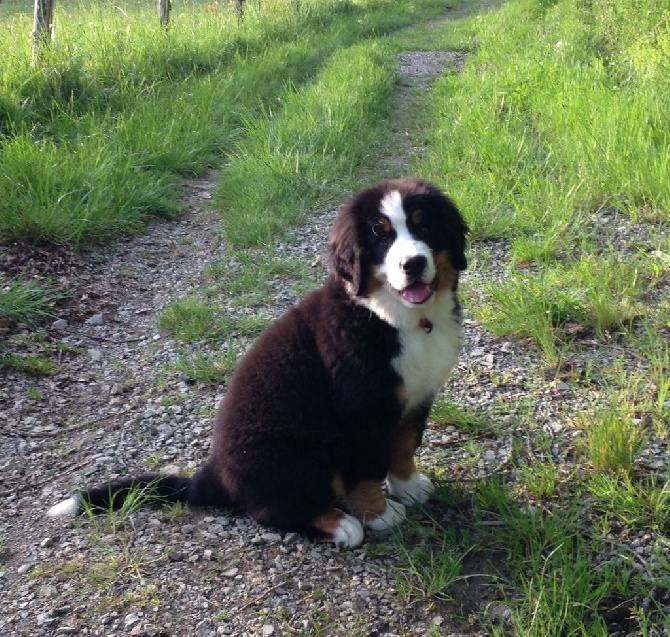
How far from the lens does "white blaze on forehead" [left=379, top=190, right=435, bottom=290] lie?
8.16 ft

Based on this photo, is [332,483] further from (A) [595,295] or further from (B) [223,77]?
(B) [223,77]

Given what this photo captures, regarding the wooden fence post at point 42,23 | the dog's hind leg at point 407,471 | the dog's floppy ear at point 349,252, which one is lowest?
the dog's hind leg at point 407,471

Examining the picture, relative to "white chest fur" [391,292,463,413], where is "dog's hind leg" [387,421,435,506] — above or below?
below

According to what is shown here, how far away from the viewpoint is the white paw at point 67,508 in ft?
9.29

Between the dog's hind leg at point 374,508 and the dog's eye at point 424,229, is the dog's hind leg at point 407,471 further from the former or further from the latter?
the dog's eye at point 424,229

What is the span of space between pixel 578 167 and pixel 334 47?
7110 millimetres

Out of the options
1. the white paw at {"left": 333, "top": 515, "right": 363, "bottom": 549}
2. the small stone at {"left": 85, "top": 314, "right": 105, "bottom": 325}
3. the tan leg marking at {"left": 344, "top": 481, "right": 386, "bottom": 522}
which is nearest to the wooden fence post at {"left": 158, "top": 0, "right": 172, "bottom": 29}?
the small stone at {"left": 85, "top": 314, "right": 105, "bottom": 325}

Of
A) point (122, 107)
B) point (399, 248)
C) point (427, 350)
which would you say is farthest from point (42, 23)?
A: point (427, 350)

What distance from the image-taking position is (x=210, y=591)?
248 cm

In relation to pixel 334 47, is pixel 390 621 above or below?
below

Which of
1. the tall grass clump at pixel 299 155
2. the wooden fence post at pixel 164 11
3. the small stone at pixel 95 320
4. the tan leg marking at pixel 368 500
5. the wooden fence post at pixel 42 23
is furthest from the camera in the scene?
the wooden fence post at pixel 164 11

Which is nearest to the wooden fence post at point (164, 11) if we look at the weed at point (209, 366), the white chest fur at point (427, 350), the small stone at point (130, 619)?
the weed at point (209, 366)

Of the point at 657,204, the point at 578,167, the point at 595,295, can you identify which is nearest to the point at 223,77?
the point at 578,167

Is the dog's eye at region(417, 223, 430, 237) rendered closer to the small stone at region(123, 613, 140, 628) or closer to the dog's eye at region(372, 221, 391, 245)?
the dog's eye at region(372, 221, 391, 245)
